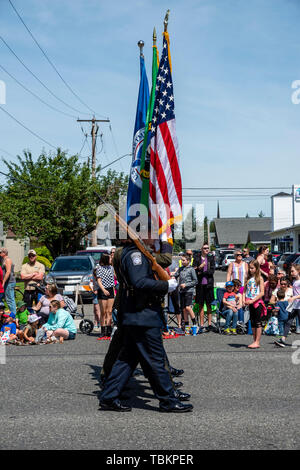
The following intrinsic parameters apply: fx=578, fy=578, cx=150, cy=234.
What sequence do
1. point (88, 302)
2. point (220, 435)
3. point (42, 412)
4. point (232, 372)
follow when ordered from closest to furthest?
point (220, 435) < point (42, 412) < point (232, 372) < point (88, 302)

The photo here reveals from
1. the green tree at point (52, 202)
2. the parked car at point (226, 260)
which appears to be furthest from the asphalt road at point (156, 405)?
the parked car at point (226, 260)

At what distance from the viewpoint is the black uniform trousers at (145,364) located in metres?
6.29

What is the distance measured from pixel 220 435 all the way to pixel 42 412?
6.80 ft

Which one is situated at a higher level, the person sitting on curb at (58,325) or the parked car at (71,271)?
the parked car at (71,271)

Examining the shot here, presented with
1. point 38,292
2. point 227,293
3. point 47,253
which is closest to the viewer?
point 227,293

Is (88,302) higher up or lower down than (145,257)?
lower down

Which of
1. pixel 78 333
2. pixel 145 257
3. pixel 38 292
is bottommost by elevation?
pixel 78 333

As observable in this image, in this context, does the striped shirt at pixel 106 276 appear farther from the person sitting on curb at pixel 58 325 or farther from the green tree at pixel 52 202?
the green tree at pixel 52 202

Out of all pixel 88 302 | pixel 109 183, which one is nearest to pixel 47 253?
pixel 109 183

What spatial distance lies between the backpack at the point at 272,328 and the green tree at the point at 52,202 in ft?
73.0

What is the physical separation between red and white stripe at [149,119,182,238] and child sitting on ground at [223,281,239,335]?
380 cm
